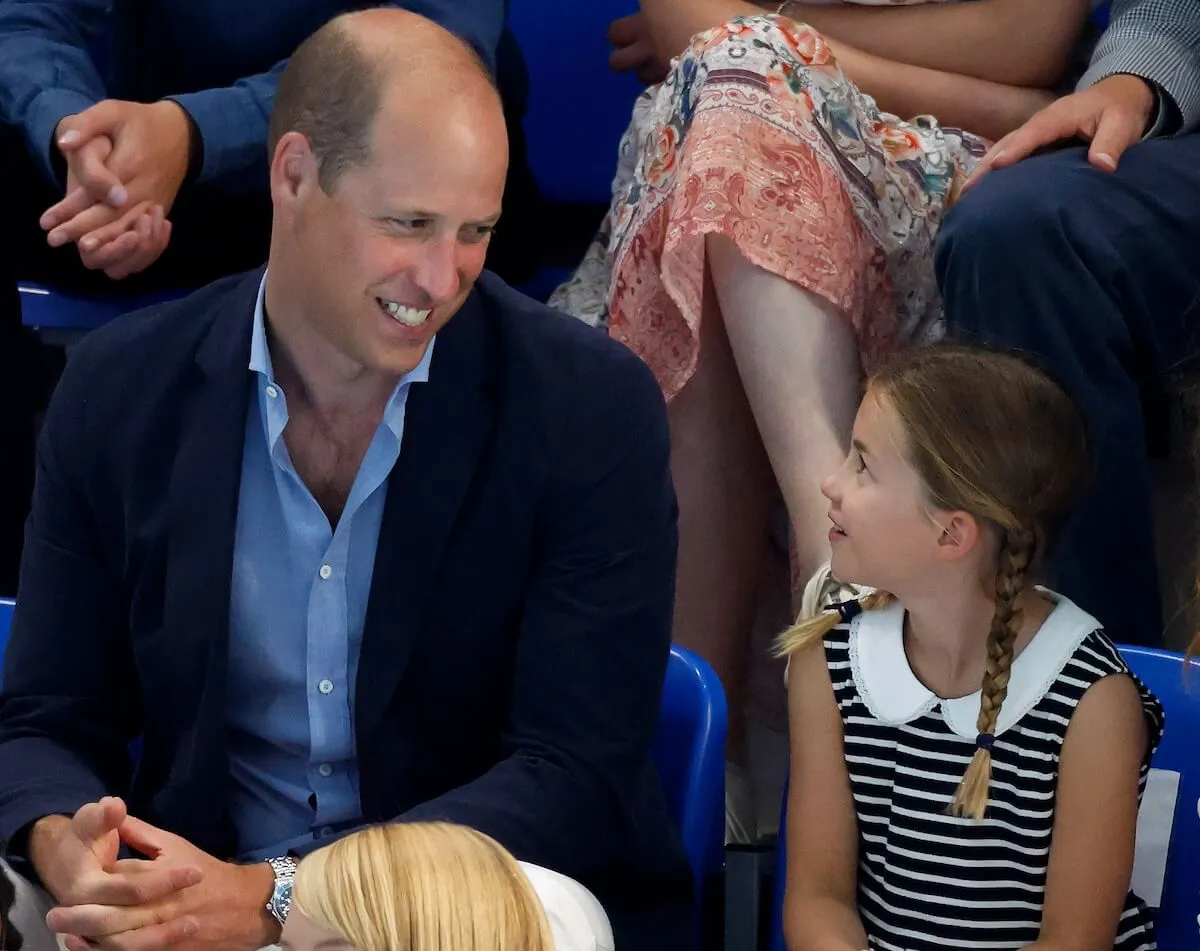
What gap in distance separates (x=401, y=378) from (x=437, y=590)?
0.19 m

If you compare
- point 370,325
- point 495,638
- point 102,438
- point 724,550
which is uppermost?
point 370,325

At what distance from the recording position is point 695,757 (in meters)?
1.56

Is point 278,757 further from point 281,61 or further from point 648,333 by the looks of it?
point 281,61

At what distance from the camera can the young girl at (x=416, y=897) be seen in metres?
1.09

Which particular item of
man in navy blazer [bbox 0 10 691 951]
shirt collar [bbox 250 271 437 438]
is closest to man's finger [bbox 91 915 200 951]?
man in navy blazer [bbox 0 10 691 951]

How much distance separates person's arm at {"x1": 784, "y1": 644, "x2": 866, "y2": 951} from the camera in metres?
1.52

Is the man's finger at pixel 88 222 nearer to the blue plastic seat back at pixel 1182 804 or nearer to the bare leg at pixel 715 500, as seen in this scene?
the bare leg at pixel 715 500

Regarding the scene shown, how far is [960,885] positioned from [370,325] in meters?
0.71

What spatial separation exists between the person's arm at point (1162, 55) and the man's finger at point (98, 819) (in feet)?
4.57

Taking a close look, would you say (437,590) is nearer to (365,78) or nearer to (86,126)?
(365,78)

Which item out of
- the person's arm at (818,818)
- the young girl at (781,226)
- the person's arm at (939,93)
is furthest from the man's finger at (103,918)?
the person's arm at (939,93)

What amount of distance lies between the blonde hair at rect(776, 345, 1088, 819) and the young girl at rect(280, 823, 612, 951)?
49 centimetres

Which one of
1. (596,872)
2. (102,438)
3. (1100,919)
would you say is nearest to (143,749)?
(102,438)

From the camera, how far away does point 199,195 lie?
2.20 meters
